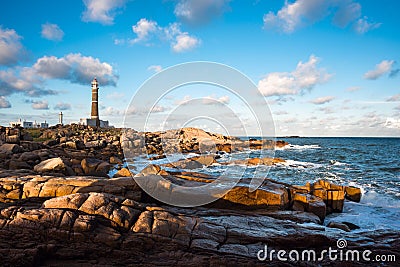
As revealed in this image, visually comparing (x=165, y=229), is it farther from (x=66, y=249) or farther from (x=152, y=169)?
(x=152, y=169)

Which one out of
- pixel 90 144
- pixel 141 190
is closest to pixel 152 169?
pixel 141 190

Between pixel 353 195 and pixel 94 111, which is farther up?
pixel 94 111

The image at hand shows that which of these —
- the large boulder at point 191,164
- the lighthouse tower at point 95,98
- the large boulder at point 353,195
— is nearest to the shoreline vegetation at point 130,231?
the large boulder at point 353,195

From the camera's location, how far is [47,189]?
810 centimetres

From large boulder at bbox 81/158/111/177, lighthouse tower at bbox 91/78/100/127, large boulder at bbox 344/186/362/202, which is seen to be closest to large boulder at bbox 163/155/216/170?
large boulder at bbox 81/158/111/177

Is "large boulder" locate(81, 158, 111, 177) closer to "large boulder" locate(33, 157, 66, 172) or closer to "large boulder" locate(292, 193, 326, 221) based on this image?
"large boulder" locate(33, 157, 66, 172)

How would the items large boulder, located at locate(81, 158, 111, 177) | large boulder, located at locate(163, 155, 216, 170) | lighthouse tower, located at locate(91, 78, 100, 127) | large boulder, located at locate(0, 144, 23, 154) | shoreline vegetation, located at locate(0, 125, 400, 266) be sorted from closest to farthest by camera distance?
shoreline vegetation, located at locate(0, 125, 400, 266), large boulder, located at locate(81, 158, 111, 177), large boulder, located at locate(0, 144, 23, 154), large boulder, located at locate(163, 155, 216, 170), lighthouse tower, located at locate(91, 78, 100, 127)

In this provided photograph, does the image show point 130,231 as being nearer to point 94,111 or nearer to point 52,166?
point 52,166

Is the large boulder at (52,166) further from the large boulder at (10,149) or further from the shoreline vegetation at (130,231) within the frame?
the large boulder at (10,149)

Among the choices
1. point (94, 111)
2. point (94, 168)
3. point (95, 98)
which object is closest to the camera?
point (94, 168)

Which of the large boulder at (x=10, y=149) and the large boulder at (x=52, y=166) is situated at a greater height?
the large boulder at (x=10, y=149)

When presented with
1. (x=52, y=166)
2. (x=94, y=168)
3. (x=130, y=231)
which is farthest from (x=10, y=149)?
(x=130, y=231)

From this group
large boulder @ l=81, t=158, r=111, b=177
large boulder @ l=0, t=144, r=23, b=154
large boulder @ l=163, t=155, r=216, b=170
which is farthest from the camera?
large boulder @ l=163, t=155, r=216, b=170

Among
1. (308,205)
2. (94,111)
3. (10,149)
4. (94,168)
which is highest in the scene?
(94,111)
